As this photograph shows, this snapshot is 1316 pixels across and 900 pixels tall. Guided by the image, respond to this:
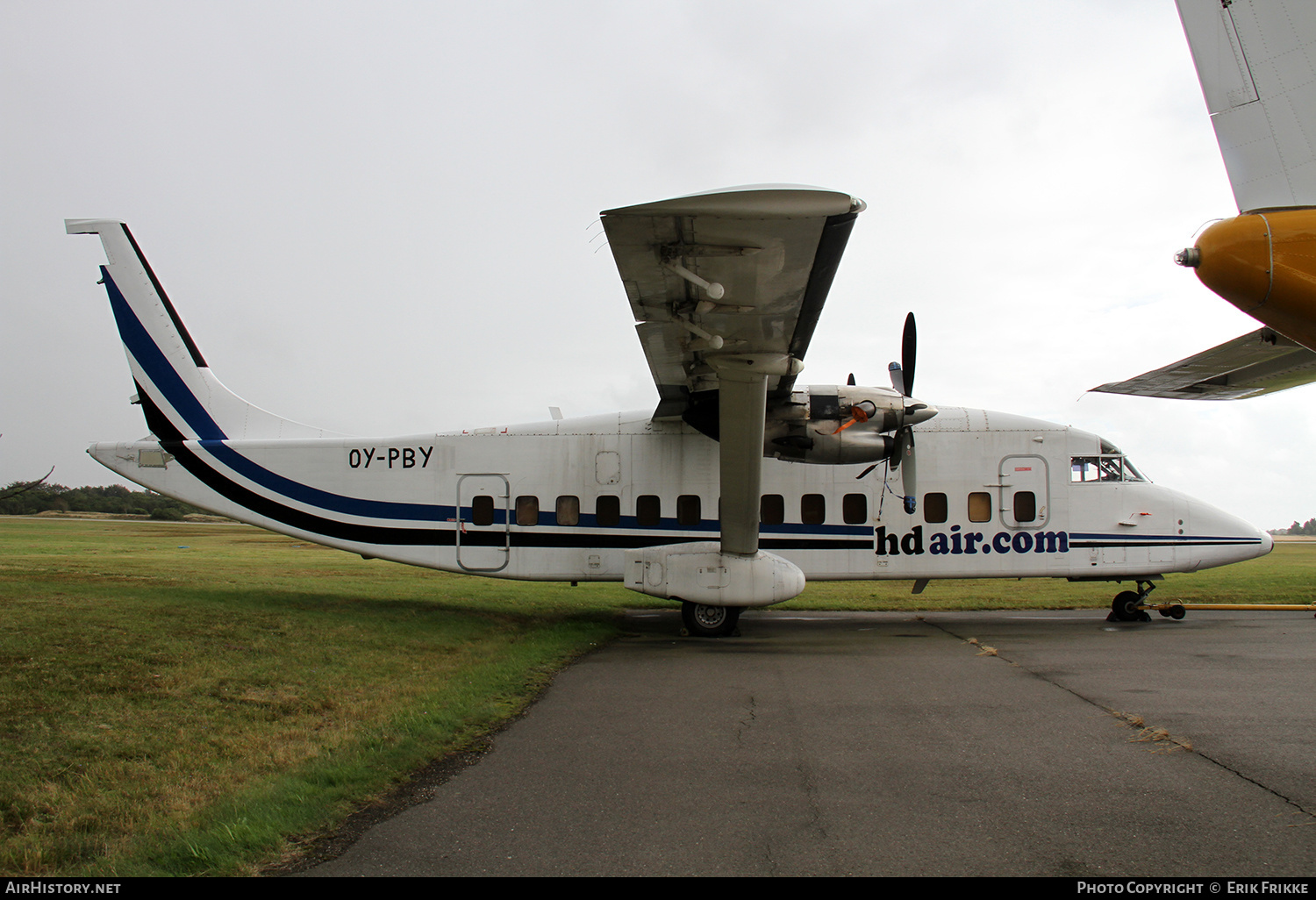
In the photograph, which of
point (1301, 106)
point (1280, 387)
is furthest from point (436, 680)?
point (1280, 387)

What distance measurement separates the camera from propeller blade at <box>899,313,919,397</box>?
10641 millimetres

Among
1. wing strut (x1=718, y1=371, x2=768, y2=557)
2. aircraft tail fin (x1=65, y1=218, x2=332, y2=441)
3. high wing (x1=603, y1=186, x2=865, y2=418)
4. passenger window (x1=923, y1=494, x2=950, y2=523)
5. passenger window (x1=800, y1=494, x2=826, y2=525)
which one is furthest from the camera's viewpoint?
aircraft tail fin (x1=65, y1=218, x2=332, y2=441)

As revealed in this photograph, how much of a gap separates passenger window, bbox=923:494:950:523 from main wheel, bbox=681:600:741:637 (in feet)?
11.7

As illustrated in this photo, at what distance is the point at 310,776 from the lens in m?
4.53

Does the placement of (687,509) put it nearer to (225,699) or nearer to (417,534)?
(417,534)

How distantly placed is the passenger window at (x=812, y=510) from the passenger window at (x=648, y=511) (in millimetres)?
2395

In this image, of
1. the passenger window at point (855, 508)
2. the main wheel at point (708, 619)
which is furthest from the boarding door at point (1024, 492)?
the main wheel at point (708, 619)

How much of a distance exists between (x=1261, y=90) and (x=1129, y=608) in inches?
433

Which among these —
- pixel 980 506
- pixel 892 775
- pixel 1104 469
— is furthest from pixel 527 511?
pixel 1104 469

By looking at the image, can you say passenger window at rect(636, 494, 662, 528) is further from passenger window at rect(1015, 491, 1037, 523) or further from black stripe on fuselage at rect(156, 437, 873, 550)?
passenger window at rect(1015, 491, 1037, 523)

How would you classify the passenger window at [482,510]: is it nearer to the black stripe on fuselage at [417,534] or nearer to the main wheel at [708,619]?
the black stripe on fuselage at [417,534]

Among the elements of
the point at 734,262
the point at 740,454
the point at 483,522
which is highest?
the point at 734,262

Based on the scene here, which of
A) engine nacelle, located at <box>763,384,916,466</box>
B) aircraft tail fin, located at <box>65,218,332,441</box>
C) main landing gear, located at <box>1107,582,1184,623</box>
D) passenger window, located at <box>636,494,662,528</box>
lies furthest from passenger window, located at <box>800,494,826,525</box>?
aircraft tail fin, located at <box>65,218,332,441</box>

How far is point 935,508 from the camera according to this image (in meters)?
12.1
